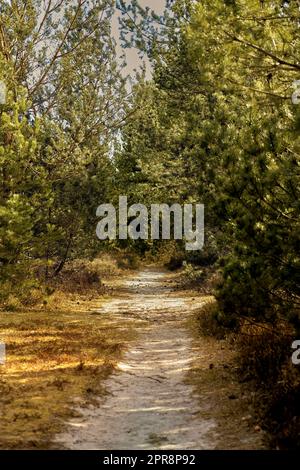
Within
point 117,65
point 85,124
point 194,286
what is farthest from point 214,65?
point 194,286

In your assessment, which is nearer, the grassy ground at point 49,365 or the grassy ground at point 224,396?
the grassy ground at point 224,396

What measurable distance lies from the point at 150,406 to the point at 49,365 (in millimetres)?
2776

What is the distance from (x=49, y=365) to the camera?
9469mm

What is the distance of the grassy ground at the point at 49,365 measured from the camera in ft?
21.5

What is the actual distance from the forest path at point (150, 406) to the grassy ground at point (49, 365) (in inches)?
10.9

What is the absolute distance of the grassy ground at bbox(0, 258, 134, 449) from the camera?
654cm

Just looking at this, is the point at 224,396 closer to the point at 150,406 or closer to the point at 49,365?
the point at 150,406

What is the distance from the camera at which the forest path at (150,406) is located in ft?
19.5

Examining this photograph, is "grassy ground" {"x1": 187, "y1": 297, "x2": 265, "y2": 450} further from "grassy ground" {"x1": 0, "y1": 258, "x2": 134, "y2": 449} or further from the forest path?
"grassy ground" {"x1": 0, "y1": 258, "x2": 134, "y2": 449}

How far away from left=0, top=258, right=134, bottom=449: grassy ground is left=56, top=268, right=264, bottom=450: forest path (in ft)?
0.91

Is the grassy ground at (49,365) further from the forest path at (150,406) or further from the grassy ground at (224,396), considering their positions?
the grassy ground at (224,396)

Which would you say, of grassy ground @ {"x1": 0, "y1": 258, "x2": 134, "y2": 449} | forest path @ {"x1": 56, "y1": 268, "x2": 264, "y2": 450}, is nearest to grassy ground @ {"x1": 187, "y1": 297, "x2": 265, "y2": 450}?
forest path @ {"x1": 56, "y1": 268, "x2": 264, "y2": 450}

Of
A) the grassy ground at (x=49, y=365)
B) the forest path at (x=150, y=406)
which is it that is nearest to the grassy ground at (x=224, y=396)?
the forest path at (x=150, y=406)

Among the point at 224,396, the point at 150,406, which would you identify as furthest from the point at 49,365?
the point at 224,396
